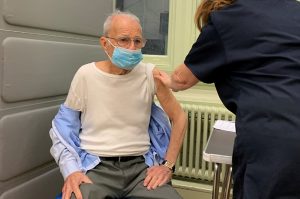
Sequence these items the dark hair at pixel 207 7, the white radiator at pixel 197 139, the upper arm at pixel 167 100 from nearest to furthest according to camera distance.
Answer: the dark hair at pixel 207 7 < the upper arm at pixel 167 100 < the white radiator at pixel 197 139

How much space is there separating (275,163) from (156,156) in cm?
79

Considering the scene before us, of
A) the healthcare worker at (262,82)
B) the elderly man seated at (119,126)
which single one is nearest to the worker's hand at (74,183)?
the elderly man seated at (119,126)

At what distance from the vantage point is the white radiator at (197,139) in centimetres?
252

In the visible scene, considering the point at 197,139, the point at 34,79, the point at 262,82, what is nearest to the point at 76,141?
the point at 34,79

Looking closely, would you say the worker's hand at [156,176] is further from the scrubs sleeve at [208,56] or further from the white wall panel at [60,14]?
the white wall panel at [60,14]

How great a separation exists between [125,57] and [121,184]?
1.88 ft

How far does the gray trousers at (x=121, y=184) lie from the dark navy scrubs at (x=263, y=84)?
1.67 ft

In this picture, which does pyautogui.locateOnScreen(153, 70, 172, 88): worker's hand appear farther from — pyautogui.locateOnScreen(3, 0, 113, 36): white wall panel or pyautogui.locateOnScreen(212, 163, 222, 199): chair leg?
pyautogui.locateOnScreen(3, 0, 113, 36): white wall panel

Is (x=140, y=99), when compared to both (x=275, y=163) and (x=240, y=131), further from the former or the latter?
(x=275, y=163)

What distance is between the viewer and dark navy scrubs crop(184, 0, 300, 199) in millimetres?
1118

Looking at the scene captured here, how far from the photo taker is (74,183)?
1585mm

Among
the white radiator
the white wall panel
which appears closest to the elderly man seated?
the white wall panel

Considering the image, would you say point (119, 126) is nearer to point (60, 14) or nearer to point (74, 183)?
point (74, 183)

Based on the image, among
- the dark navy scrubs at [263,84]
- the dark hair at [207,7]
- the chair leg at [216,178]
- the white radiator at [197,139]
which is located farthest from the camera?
the white radiator at [197,139]
